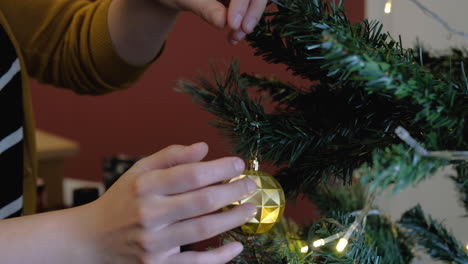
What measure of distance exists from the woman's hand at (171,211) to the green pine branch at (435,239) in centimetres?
14

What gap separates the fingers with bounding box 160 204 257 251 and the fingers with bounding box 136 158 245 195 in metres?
0.02

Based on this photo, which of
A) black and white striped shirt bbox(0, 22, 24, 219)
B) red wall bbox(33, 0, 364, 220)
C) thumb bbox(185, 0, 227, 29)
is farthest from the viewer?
red wall bbox(33, 0, 364, 220)

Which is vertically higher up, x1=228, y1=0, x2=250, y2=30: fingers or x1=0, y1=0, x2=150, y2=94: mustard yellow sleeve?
x1=228, y1=0, x2=250, y2=30: fingers

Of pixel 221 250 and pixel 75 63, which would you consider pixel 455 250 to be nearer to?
pixel 221 250

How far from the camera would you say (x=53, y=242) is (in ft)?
1.02

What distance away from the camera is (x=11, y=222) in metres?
0.32

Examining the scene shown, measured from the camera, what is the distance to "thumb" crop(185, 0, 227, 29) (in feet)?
1.27

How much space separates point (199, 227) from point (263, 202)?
0.06m

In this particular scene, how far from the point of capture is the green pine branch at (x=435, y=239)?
1.08 feet

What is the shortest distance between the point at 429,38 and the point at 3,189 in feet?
2.16

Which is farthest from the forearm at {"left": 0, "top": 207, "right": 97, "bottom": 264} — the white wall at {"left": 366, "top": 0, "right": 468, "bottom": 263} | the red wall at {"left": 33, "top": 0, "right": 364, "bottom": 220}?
the red wall at {"left": 33, "top": 0, "right": 364, "bottom": 220}

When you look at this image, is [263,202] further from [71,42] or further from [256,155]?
[71,42]

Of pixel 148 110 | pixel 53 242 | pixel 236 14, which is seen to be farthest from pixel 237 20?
pixel 148 110

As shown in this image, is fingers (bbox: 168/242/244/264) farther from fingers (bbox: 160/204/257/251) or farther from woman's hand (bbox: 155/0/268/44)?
woman's hand (bbox: 155/0/268/44)
